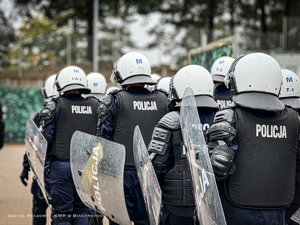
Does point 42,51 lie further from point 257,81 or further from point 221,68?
point 257,81

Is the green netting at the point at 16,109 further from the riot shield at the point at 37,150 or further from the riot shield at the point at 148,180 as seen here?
the riot shield at the point at 148,180

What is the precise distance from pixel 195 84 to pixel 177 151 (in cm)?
55

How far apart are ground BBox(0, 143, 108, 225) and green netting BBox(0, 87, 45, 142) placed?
15.7 ft

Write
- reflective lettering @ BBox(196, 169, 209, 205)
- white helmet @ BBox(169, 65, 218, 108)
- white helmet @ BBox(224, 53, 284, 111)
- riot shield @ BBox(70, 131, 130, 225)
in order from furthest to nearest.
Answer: white helmet @ BBox(169, 65, 218, 108)
riot shield @ BBox(70, 131, 130, 225)
white helmet @ BBox(224, 53, 284, 111)
reflective lettering @ BBox(196, 169, 209, 205)

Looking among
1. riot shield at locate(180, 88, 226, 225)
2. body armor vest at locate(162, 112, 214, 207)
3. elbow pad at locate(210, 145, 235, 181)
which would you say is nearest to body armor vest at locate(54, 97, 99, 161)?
body armor vest at locate(162, 112, 214, 207)

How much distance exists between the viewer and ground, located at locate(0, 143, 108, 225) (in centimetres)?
664

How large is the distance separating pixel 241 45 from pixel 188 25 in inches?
303

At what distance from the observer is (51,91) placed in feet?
20.4

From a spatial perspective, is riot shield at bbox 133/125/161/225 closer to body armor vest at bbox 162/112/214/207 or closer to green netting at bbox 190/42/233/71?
body armor vest at bbox 162/112/214/207

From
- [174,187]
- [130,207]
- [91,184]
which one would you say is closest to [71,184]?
[130,207]

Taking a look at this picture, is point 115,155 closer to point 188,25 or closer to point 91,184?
point 91,184

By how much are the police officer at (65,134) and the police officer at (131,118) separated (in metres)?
0.78

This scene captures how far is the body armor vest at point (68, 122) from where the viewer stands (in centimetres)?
498

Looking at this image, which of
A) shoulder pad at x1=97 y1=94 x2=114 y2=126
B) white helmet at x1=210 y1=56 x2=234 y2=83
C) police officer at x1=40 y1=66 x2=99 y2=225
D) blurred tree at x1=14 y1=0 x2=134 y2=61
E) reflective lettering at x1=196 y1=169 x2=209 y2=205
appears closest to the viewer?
reflective lettering at x1=196 y1=169 x2=209 y2=205
